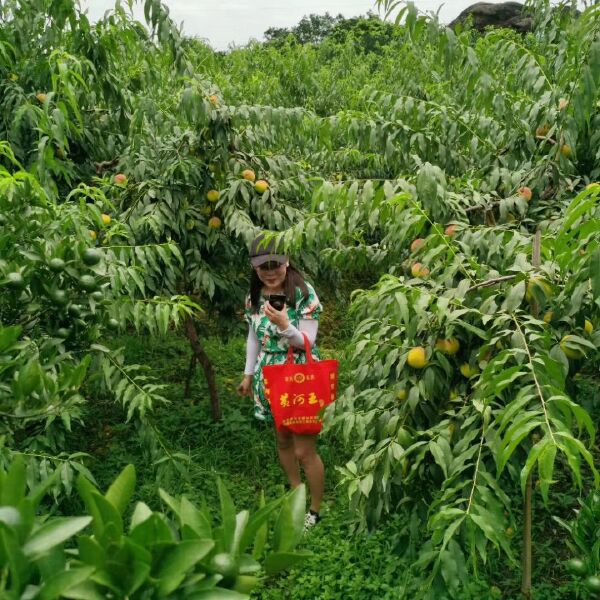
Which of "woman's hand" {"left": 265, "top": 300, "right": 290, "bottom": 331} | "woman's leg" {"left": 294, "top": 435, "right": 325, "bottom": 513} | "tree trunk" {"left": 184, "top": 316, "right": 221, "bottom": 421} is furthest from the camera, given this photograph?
"tree trunk" {"left": 184, "top": 316, "right": 221, "bottom": 421}

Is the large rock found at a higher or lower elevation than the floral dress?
higher

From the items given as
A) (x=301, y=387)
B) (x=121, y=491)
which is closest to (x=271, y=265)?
(x=301, y=387)

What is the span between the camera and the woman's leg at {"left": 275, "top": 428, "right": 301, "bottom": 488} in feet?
10.9

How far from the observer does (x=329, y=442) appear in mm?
4164

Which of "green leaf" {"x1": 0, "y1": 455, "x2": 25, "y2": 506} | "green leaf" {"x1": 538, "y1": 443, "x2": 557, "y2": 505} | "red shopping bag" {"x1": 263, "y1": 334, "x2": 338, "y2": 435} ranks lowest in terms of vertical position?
"red shopping bag" {"x1": 263, "y1": 334, "x2": 338, "y2": 435}

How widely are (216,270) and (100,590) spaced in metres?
3.37

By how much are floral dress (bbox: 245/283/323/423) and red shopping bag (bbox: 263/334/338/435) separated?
0.20m

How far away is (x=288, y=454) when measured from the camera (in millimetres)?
3404

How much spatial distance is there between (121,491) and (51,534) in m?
0.12

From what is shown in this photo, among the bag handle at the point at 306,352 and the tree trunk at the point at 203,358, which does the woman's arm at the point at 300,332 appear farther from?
the tree trunk at the point at 203,358

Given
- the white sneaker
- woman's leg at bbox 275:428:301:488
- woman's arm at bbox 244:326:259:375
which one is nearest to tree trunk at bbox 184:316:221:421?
woman's arm at bbox 244:326:259:375

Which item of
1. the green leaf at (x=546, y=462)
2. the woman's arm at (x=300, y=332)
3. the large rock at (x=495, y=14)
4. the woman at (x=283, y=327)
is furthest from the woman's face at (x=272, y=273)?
the large rock at (x=495, y=14)

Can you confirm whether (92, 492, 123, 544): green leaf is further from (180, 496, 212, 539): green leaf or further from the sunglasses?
the sunglasses

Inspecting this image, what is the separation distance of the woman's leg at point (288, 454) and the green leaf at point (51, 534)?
2592 millimetres
